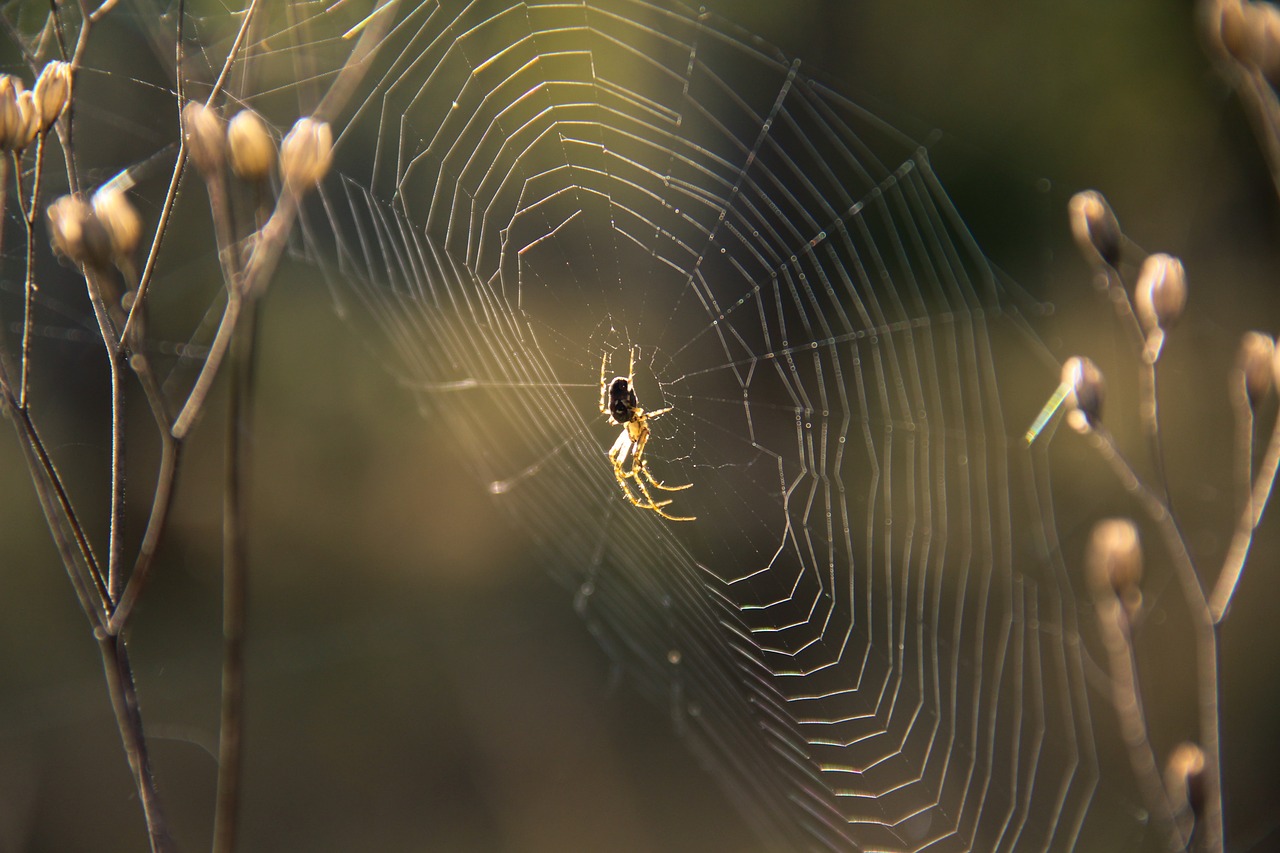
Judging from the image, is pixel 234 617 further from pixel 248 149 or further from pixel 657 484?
pixel 657 484

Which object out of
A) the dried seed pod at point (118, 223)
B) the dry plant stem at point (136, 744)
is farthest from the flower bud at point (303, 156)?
the dry plant stem at point (136, 744)

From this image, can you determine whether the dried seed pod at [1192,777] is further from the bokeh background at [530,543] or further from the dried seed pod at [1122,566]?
the bokeh background at [530,543]

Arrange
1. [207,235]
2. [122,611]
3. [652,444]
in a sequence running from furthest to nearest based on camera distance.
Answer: [207,235], [652,444], [122,611]

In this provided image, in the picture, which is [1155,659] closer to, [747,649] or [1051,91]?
[747,649]

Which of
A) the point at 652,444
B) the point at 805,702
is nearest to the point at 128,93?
the point at 652,444

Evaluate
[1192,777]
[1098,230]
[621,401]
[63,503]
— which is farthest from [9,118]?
[621,401]
